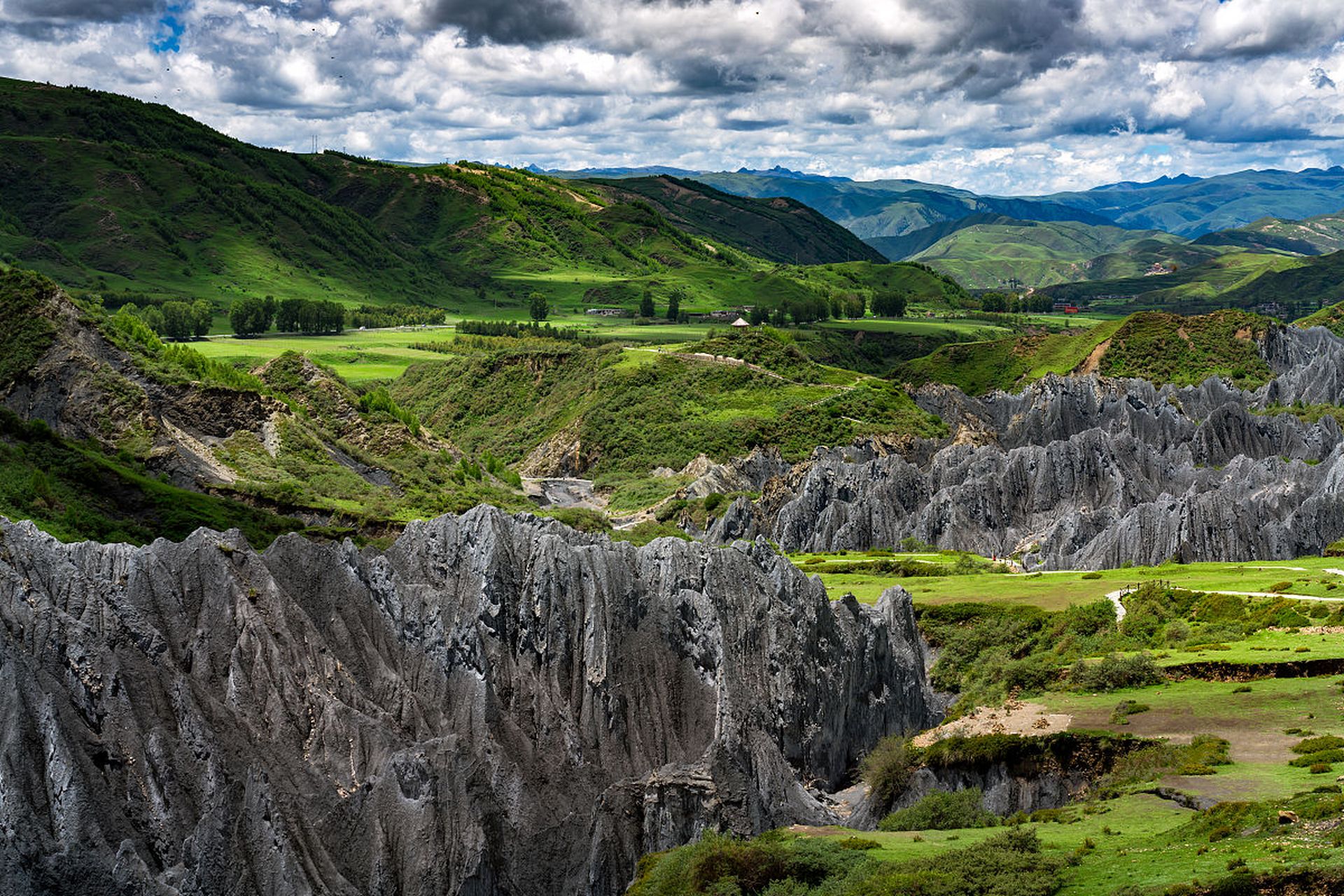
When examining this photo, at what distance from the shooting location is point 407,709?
50.4 m

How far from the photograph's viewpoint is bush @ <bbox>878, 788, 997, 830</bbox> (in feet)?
152

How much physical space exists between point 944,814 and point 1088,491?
250 ft

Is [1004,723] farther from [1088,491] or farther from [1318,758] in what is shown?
[1088,491]

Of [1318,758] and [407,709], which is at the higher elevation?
[1318,758]

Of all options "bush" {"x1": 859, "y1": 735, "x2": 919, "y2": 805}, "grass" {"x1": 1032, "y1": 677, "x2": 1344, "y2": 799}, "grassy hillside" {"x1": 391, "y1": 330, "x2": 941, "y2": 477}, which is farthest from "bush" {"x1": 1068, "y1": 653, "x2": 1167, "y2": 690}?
"grassy hillside" {"x1": 391, "y1": 330, "x2": 941, "y2": 477}

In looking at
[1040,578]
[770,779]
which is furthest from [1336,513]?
[770,779]

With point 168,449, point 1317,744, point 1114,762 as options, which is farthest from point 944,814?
point 168,449

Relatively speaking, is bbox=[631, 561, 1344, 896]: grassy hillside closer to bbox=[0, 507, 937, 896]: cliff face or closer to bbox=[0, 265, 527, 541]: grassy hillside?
bbox=[0, 507, 937, 896]: cliff face

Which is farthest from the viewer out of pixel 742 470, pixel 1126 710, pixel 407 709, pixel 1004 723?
pixel 742 470

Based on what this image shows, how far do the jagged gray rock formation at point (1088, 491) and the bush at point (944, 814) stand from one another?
50.1 meters

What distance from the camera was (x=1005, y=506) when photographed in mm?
116375

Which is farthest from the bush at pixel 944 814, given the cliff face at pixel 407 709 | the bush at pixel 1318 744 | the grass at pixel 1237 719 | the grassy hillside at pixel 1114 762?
the bush at pixel 1318 744

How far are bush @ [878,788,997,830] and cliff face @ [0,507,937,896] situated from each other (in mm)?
4982

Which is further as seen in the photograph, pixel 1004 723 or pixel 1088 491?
pixel 1088 491
